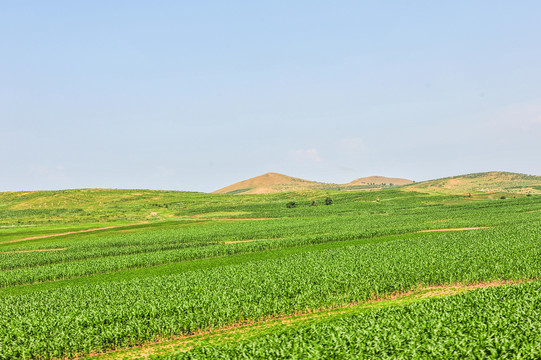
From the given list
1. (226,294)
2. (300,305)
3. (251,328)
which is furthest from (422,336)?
(226,294)

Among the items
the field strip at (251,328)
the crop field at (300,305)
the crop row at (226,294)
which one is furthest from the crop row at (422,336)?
the crop row at (226,294)

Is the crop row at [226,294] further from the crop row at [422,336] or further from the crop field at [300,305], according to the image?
the crop row at [422,336]

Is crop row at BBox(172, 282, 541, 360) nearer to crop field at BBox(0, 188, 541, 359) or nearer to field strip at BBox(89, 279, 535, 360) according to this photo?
crop field at BBox(0, 188, 541, 359)

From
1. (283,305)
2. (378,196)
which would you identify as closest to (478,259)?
(283,305)

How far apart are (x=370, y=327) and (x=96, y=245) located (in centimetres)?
6142

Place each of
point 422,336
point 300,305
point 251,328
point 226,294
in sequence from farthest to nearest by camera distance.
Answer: point 226,294
point 300,305
point 251,328
point 422,336

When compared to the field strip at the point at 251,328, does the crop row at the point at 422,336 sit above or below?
above

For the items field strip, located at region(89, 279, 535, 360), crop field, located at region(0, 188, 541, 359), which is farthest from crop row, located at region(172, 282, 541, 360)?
field strip, located at region(89, 279, 535, 360)

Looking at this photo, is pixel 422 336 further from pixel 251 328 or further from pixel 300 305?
pixel 251 328

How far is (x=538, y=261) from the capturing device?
32.0 m

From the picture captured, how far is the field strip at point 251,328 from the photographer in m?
21.0

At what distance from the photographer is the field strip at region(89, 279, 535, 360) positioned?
21.0m

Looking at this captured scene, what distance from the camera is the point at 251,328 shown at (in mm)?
23234

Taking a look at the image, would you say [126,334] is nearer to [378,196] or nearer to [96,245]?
[96,245]
